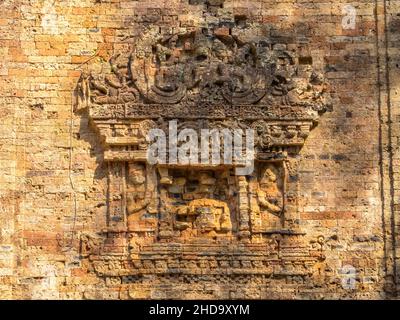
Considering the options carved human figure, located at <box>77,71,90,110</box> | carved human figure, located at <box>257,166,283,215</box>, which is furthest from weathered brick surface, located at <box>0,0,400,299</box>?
carved human figure, located at <box>257,166,283,215</box>

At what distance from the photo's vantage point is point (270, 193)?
15375mm

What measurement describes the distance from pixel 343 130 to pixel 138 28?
9.41ft

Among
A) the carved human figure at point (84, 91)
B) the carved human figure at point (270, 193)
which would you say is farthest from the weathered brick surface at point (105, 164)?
the carved human figure at point (270, 193)

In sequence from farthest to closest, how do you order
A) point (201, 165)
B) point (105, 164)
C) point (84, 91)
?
point (84, 91), point (105, 164), point (201, 165)

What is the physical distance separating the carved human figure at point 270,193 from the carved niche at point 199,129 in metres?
0.01

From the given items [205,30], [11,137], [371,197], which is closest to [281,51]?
[205,30]

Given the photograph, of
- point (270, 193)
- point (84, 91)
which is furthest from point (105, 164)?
point (270, 193)

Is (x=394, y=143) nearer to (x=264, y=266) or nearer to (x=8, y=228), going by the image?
(x=264, y=266)

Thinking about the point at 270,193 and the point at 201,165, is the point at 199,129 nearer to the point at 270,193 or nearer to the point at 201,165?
the point at 201,165

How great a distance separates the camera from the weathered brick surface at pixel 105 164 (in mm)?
15023

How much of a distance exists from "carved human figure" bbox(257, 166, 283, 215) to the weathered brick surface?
11.2 inches

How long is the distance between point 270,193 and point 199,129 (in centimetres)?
117

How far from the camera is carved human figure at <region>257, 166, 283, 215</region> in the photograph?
50.2 feet

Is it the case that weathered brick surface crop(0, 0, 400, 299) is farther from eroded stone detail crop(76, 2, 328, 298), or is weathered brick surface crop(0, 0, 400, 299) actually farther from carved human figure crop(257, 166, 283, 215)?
carved human figure crop(257, 166, 283, 215)
